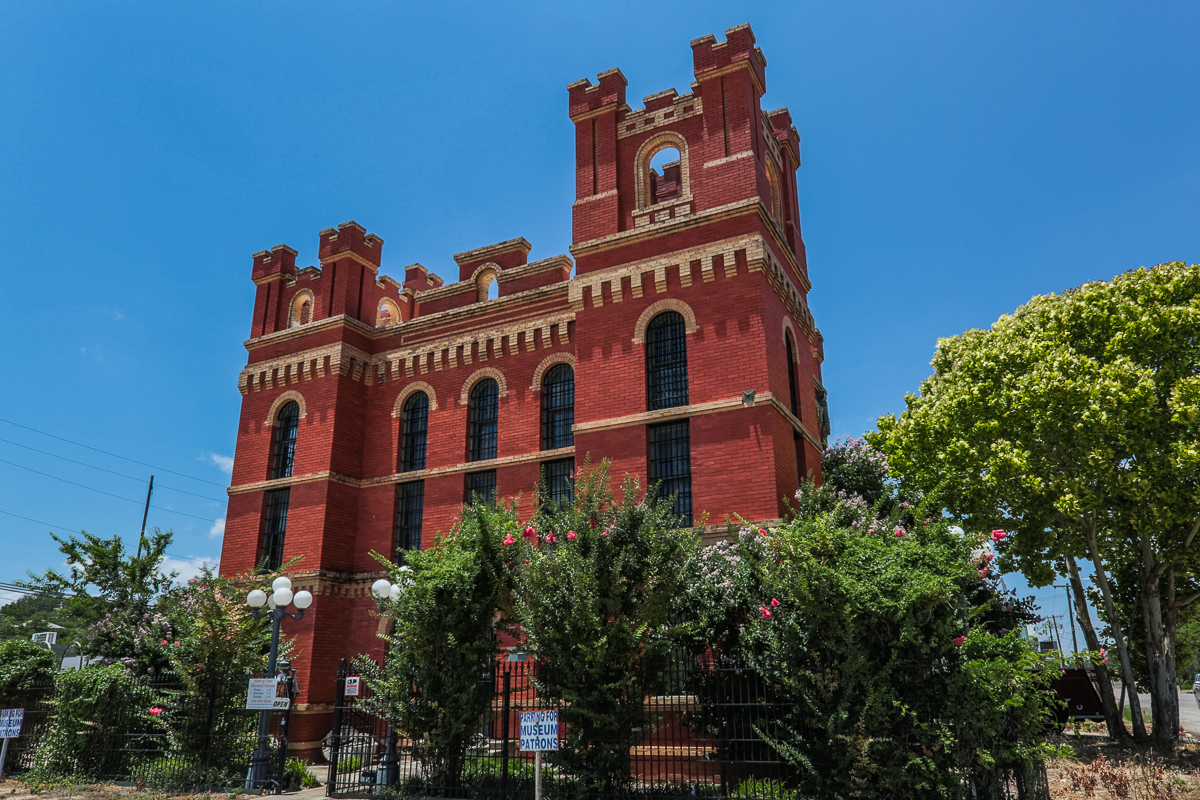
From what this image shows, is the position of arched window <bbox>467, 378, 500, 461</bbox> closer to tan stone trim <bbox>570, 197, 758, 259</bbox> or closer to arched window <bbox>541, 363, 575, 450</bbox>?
arched window <bbox>541, 363, 575, 450</bbox>

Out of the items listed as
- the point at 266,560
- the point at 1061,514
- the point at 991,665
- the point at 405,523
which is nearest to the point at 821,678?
the point at 991,665

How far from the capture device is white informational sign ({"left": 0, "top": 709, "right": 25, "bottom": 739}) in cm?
1534

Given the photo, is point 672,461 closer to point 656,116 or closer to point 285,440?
point 656,116

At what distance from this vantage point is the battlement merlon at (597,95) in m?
22.1

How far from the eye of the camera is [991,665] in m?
9.78

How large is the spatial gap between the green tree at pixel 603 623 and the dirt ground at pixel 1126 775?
6.82 m

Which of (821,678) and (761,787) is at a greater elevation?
(821,678)

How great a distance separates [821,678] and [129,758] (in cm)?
1389

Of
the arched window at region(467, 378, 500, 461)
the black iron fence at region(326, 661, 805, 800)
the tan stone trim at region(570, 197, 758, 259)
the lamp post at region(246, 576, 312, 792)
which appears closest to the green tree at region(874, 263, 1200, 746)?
the tan stone trim at region(570, 197, 758, 259)

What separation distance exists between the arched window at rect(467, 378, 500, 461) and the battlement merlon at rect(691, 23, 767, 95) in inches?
419

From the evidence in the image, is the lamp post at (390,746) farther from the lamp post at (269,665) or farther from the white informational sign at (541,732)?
the white informational sign at (541,732)

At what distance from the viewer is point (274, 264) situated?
27203 mm

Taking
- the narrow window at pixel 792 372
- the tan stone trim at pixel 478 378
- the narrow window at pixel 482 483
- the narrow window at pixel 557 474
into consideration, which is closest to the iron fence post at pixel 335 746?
the narrow window at pixel 557 474

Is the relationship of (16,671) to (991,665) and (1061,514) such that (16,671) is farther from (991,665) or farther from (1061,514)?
(1061,514)
